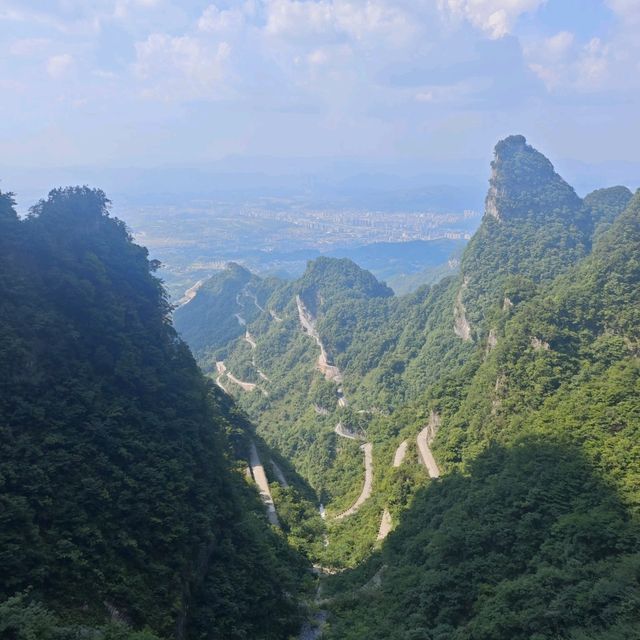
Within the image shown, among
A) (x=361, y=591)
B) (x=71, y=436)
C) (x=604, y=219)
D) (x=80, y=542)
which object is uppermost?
(x=604, y=219)

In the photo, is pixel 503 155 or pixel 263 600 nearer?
pixel 263 600

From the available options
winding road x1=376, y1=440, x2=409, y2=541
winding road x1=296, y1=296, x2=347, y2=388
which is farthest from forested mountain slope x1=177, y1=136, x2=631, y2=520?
winding road x1=376, y1=440, x2=409, y2=541

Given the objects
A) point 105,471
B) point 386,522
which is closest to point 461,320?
point 386,522

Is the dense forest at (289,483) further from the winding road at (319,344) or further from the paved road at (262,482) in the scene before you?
the winding road at (319,344)

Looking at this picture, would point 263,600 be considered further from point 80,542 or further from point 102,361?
point 102,361

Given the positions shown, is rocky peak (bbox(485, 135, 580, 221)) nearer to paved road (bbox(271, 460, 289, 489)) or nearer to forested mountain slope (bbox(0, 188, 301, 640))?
paved road (bbox(271, 460, 289, 489))

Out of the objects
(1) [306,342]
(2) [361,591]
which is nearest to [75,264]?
(2) [361,591]
